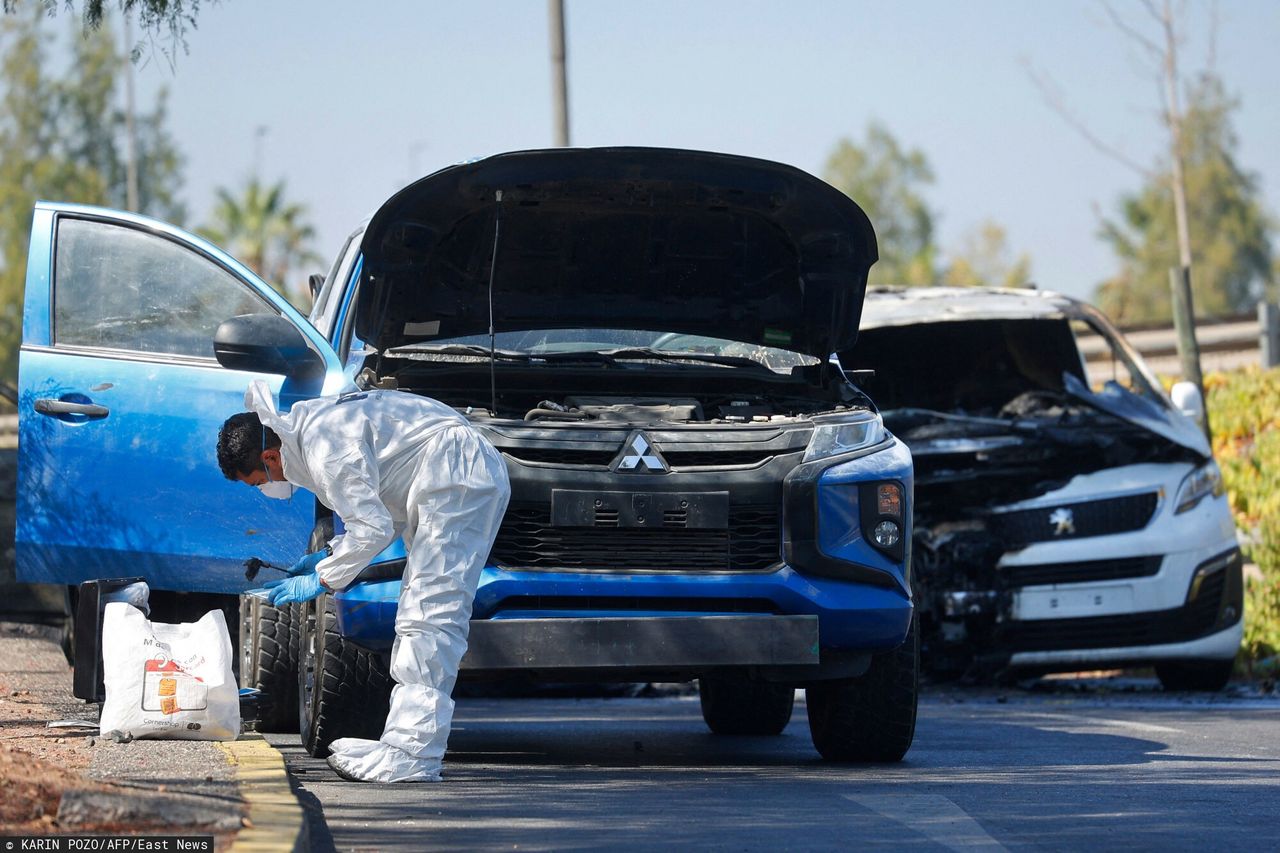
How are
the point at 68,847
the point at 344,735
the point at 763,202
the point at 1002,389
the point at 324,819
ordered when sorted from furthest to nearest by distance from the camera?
the point at 1002,389 < the point at 763,202 < the point at 344,735 < the point at 324,819 < the point at 68,847

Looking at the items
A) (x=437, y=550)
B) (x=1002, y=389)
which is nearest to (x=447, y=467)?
(x=437, y=550)

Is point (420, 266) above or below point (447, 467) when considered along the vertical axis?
above

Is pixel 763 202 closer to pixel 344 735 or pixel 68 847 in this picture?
pixel 344 735

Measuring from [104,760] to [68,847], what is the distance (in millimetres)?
1627

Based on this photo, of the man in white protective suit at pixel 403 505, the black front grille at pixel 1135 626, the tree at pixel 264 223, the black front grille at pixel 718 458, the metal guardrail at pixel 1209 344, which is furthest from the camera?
the tree at pixel 264 223

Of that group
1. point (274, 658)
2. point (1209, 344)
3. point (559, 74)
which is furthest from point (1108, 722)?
point (1209, 344)

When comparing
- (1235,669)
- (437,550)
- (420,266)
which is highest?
(420,266)

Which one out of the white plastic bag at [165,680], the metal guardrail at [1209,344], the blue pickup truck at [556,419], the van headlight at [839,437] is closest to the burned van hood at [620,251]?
the blue pickup truck at [556,419]

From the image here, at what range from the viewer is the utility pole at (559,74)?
14.8 metres

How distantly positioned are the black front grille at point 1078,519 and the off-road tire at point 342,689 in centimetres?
554

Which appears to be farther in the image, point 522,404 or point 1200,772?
point 522,404

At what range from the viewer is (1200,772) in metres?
7.31

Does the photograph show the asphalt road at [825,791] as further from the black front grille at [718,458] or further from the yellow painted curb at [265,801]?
the black front grille at [718,458]

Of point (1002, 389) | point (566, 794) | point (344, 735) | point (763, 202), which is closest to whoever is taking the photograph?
point (566, 794)
